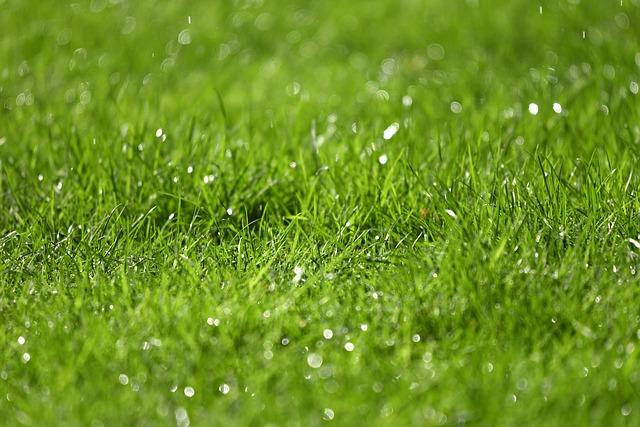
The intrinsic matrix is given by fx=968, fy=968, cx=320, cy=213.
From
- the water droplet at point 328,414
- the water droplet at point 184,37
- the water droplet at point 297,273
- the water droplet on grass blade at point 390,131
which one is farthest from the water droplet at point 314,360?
the water droplet at point 184,37

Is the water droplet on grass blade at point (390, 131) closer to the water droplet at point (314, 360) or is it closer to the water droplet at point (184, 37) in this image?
the water droplet at point (314, 360)

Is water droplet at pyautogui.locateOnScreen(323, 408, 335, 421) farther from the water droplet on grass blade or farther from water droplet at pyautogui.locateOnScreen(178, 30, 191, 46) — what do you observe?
water droplet at pyautogui.locateOnScreen(178, 30, 191, 46)

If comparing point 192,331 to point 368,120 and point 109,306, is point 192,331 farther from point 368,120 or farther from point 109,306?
point 368,120

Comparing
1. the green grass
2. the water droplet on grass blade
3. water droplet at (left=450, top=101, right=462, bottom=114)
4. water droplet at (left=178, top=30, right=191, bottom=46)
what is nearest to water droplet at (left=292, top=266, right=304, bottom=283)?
the green grass

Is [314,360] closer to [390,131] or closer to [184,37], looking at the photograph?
[390,131]

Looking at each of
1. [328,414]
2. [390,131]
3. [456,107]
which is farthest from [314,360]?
[456,107]

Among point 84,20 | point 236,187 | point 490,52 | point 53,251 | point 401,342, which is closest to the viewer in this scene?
point 401,342

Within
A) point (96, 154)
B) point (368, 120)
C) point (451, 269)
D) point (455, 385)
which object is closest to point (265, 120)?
point (368, 120)
